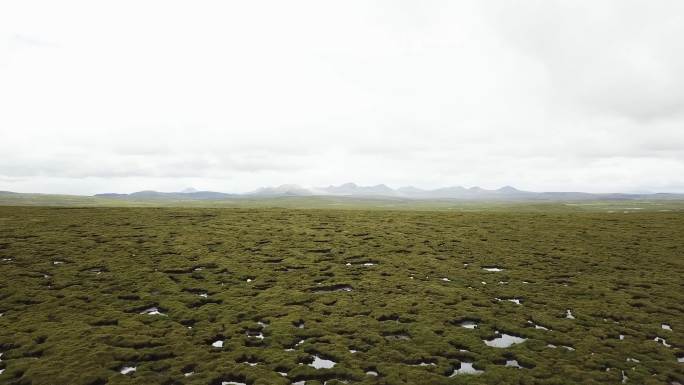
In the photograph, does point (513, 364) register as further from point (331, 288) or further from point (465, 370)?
point (331, 288)

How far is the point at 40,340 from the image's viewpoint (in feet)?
53.1

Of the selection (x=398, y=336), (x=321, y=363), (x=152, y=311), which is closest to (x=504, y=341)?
(x=398, y=336)

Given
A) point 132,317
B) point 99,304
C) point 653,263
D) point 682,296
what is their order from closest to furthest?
point 132,317, point 99,304, point 682,296, point 653,263

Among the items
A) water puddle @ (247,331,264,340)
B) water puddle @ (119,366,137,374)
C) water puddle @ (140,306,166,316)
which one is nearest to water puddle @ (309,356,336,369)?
water puddle @ (247,331,264,340)

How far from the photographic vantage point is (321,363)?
14.8m

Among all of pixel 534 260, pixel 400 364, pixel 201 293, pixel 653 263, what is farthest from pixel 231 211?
pixel 653 263

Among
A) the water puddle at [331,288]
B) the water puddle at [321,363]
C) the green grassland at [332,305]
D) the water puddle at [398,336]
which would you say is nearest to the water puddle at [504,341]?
the green grassland at [332,305]

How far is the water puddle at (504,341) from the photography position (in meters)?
16.6

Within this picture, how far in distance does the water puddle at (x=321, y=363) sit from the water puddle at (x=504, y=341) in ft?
24.3

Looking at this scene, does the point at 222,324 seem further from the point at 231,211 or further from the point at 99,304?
the point at 231,211

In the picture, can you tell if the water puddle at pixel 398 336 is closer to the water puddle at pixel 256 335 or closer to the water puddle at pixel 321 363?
the water puddle at pixel 321 363

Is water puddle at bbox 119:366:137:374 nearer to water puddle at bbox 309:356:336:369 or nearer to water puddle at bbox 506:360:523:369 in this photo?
water puddle at bbox 309:356:336:369

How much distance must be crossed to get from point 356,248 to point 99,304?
2034 cm

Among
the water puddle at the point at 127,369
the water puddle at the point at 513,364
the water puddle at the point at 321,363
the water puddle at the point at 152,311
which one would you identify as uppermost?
the water puddle at the point at 152,311
